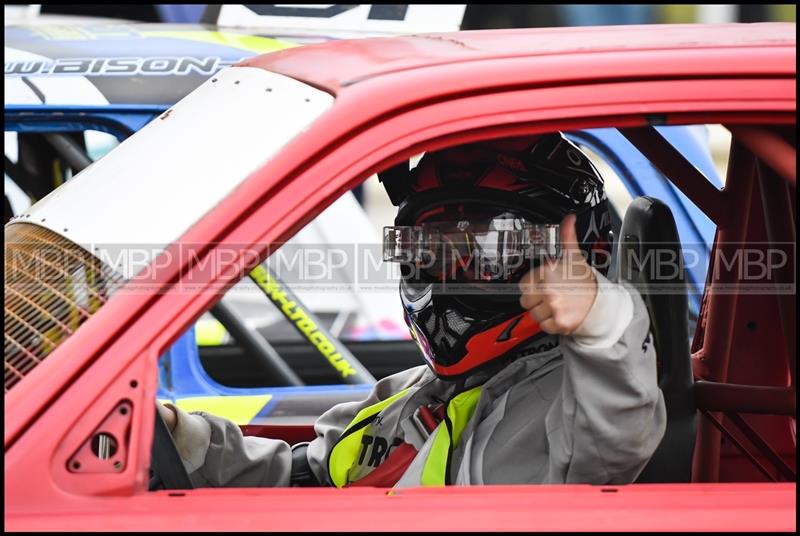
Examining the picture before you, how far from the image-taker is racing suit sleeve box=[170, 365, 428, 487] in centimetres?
214

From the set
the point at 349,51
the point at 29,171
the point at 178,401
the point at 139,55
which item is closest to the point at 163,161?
the point at 349,51

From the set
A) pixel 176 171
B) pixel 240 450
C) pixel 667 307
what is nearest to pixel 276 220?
pixel 176 171

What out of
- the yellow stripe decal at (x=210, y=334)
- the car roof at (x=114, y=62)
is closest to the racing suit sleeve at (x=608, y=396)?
the car roof at (x=114, y=62)

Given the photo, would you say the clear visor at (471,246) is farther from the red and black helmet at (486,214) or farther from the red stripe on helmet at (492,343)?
the red stripe on helmet at (492,343)

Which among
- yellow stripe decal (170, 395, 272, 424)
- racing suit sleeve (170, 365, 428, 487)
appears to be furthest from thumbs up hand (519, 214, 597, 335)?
yellow stripe decal (170, 395, 272, 424)

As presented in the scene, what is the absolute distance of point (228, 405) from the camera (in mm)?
3678

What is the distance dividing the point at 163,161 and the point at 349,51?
34 cm

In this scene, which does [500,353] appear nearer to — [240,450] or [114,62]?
[240,450]

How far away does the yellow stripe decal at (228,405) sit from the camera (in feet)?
11.9

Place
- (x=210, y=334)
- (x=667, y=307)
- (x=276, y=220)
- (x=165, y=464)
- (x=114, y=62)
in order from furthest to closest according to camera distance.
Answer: (x=210, y=334), (x=114, y=62), (x=667, y=307), (x=165, y=464), (x=276, y=220)

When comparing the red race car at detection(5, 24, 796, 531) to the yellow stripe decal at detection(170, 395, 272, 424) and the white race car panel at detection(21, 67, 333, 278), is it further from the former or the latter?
the yellow stripe decal at detection(170, 395, 272, 424)

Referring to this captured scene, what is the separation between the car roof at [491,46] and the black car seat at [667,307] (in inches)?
17.7

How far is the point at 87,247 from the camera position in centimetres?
160

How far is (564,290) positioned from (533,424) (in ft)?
1.10
